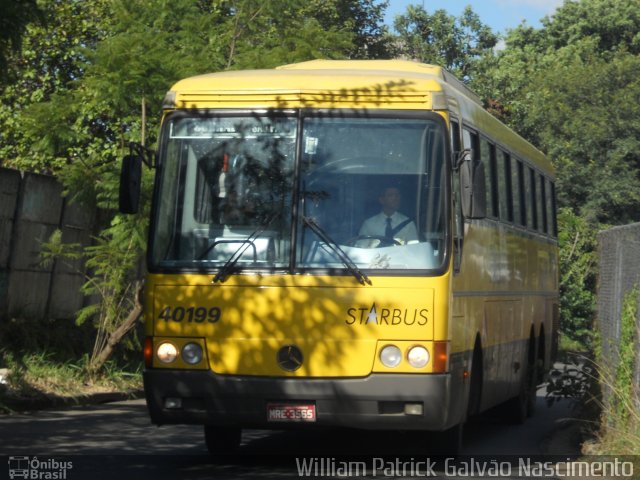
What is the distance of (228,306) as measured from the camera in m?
10.6

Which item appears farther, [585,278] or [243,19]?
[585,278]

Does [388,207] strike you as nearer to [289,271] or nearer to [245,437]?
[289,271]

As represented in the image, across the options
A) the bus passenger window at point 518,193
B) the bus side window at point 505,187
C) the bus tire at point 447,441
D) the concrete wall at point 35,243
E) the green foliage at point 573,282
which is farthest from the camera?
the green foliage at point 573,282

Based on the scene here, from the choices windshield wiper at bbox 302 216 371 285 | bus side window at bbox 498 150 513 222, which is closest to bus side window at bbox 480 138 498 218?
bus side window at bbox 498 150 513 222

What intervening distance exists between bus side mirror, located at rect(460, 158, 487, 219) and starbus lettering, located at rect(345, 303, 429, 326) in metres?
0.93

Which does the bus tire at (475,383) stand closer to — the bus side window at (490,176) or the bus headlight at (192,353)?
the bus side window at (490,176)

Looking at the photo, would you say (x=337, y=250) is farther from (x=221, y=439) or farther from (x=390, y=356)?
(x=221, y=439)

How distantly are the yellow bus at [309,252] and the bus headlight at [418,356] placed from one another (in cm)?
1

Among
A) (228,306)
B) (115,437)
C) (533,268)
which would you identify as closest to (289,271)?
(228,306)

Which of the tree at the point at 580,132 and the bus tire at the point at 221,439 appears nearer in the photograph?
the bus tire at the point at 221,439

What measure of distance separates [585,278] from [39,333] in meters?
26.5

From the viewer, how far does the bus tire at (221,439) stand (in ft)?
38.7

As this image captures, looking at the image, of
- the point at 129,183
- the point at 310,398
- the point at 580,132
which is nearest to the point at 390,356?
the point at 310,398

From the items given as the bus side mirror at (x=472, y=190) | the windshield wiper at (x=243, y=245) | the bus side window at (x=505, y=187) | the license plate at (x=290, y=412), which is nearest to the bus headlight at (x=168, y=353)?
the windshield wiper at (x=243, y=245)
